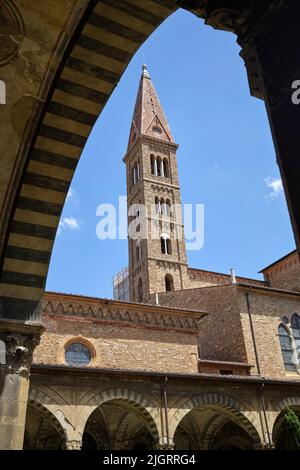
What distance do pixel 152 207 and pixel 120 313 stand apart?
20.3 metres

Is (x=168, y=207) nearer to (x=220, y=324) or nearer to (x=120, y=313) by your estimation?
(x=220, y=324)

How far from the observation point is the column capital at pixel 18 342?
14.7 feet

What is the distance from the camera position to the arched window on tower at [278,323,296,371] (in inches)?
786

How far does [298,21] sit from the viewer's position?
6.44 feet

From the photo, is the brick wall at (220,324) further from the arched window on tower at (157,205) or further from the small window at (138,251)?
the arched window on tower at (157,205)

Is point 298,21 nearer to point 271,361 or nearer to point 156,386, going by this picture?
point 156,386

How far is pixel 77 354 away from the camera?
54.3 ft

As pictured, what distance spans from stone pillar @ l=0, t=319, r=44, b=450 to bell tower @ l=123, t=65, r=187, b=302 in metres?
28.0

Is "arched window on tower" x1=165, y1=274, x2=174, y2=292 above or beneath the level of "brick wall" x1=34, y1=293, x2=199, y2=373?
above

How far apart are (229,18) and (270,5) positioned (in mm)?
226

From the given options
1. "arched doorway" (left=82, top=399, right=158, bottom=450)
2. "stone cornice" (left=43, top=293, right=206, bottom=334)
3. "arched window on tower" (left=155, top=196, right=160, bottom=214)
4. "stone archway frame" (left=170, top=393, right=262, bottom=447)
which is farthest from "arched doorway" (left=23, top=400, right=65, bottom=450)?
"arched window on tower" (left=155, top=196, right=160, bottom=214)

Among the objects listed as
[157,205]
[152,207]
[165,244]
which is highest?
[157,205]

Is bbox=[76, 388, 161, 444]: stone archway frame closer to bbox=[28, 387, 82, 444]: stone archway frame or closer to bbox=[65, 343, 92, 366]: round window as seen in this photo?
bbox=[28, 387, 82, 444]: stone archway frame

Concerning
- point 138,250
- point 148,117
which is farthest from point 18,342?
point 148,117
